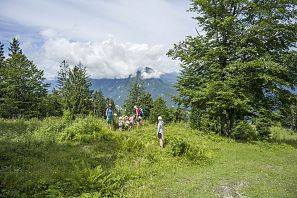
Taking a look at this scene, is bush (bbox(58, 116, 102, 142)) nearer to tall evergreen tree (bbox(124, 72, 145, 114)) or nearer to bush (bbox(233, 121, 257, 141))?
bush (bbox(233, 121, 257, 141))

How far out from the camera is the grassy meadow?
1012 cm

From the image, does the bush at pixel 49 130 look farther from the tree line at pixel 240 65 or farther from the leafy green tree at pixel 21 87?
the leafy green tree at pixel 21 87

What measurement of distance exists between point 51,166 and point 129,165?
3.58 m

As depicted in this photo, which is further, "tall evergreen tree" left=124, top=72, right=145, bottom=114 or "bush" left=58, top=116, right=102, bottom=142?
"tall evergreen tree" left=124, top=72, right=145, bottom=114

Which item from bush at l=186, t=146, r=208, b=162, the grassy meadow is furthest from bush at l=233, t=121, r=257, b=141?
bush at l=186, t=146, r=208, b=162

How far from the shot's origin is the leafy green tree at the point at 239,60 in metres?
20.2

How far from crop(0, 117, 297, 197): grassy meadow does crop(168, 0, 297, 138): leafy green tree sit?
3274 mm

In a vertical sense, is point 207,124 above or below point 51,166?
above

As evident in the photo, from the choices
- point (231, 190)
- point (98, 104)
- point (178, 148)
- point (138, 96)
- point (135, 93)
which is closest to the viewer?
point (231, 190)

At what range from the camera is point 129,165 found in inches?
525

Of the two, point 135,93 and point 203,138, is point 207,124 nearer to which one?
point 203,138

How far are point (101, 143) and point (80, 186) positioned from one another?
6.79 m

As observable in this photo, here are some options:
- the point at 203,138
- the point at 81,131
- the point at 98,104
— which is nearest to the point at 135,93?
the point at 98,104

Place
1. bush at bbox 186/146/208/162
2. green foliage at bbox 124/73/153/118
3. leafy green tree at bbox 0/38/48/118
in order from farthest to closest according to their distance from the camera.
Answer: green foliage at bbox 124/73/153/118
leafy green tree at bbox 0/38/48/118
bush at bbox 186/146/208/162
